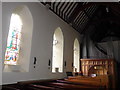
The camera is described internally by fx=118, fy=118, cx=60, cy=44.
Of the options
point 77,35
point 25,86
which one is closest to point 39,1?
point 25,86

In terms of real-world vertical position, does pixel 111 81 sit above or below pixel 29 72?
below

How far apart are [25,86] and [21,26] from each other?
254cm

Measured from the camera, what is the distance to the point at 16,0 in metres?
4.42

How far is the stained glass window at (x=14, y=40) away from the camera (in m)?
4.56

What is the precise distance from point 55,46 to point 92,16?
203 inches

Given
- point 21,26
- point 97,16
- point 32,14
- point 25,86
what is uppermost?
point 97,16

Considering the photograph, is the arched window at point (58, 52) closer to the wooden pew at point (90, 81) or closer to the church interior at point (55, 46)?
the church interior at point (55, 46)

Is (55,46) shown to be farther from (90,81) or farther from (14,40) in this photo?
(90,81)

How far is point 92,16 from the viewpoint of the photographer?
415 inches

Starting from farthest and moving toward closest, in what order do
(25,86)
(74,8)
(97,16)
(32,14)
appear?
(97,16) → (74,8) → (32,14) → (25,86)

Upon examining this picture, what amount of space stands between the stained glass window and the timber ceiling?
206cm

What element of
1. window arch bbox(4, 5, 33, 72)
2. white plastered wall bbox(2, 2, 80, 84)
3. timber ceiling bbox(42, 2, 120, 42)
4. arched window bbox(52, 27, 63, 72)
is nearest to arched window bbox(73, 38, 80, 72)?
timber ceiling bbox(42, 2, 120, 42)

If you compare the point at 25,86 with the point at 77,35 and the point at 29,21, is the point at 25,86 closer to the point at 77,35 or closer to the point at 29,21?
the point at 29,21

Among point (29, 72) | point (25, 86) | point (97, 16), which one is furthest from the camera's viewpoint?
point (97, 16)
